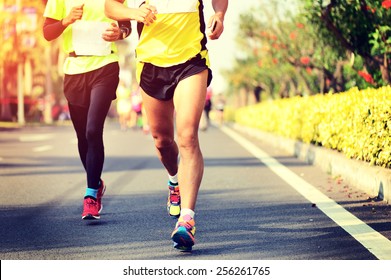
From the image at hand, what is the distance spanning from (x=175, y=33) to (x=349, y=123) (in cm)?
521

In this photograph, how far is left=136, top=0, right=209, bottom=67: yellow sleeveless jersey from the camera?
6.28 m

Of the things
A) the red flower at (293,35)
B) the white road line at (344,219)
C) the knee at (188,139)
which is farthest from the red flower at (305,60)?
the knee at (188,139)

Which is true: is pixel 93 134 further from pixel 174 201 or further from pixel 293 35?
pixel 293 35

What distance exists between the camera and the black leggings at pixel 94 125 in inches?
299

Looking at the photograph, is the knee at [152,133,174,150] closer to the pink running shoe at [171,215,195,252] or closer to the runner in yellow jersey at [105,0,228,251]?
the runner in yellow jersey at [105,0,228,251]

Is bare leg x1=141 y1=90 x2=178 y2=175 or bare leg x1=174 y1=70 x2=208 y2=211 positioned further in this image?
bare leg x1=141 y1=90 x2=178 y2=175

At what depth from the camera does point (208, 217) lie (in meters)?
7.79

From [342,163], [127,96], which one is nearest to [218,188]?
[342,163]

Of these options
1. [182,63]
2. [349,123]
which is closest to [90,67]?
[182,63]

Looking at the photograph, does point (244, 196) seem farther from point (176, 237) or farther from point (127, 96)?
point (127, 96)

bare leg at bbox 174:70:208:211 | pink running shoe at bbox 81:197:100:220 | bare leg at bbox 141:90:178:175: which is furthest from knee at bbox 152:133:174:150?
bare leg at bbox 174:70:208:211

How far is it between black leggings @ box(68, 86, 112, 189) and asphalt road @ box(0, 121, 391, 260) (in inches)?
15.0

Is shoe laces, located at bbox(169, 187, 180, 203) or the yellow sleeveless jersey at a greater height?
the yellow sleeveless jersey

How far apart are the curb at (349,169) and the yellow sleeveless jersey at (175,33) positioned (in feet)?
9.93
